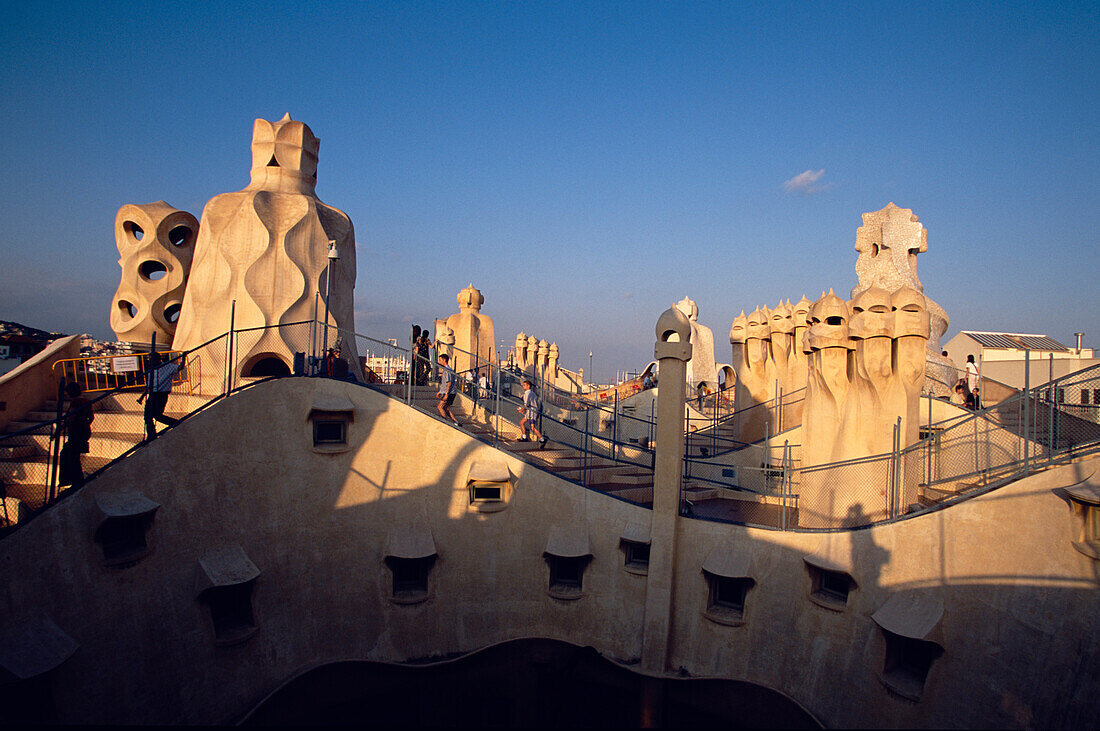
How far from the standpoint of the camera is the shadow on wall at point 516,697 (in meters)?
8.52

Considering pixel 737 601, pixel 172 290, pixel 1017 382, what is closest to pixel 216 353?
pixel 172 290

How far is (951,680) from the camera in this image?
686cm

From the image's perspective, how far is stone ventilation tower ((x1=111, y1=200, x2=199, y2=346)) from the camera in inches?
535

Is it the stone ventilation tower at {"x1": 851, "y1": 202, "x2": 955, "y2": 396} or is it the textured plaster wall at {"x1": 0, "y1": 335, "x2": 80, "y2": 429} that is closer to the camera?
the textured plaster wall at {"x1": 0, "y1": 335, "x2": 80, "y2": 429}

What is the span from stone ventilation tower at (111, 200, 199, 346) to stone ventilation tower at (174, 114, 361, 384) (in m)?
1.15

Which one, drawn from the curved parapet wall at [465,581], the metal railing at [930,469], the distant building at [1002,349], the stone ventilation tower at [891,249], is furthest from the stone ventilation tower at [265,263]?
the distant building at [1002,349]

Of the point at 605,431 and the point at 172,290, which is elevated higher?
the point at 172,290

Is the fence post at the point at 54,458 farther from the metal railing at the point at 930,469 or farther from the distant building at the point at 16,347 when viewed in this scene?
the metal railing at the point at 930,469

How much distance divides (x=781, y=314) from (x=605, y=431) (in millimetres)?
8744

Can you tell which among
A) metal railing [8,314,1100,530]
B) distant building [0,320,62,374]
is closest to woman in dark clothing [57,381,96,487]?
metal railing [8,314,1100,530]

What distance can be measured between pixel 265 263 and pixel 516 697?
33.7 feet

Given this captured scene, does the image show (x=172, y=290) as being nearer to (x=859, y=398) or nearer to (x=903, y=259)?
(x=859, y=398)

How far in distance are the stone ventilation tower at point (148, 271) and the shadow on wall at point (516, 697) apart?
376 inches

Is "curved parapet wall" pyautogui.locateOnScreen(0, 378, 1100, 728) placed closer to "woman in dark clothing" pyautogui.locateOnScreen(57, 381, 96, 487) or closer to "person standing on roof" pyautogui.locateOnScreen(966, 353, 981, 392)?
"woman in dark clothing" pyautogui.locateOnScreen(57, 381, 96, 487)
